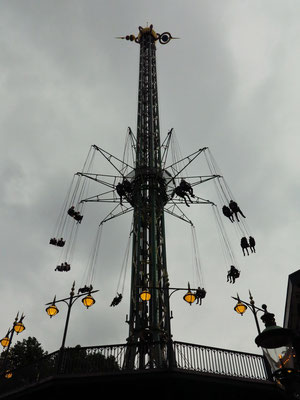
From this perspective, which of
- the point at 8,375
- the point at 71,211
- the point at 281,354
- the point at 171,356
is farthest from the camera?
the point at 71,211

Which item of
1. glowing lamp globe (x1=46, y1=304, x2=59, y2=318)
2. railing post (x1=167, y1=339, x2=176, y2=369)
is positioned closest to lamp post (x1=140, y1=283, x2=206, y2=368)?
railing post (x1=167, y1=339, x2=176, y2=369)

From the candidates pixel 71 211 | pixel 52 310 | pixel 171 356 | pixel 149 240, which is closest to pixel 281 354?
pixel 171 356

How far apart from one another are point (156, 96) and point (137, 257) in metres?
18.3

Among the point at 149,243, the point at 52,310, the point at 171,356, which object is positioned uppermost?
the point at 149,243

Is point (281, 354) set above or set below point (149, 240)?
below

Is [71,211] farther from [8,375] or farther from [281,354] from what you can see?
[281,354]

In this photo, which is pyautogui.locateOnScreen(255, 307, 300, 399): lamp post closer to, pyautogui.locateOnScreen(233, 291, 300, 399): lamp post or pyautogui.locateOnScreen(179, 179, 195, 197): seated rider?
pyautogui.locateOnScreen(233, 291, 300, 399): lamp post

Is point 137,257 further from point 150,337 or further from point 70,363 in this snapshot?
point 70,363

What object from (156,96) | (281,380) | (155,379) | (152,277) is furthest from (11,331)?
(156,96)

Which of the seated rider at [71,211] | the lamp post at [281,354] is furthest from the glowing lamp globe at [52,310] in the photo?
the lamp post at [281,354]

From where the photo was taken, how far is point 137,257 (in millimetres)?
22203

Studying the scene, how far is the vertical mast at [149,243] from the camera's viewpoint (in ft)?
55.3

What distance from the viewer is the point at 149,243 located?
23.1 m

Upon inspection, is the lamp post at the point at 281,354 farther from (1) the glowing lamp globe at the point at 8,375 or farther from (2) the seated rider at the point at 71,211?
(2) the seated rider at the point at 71,211
